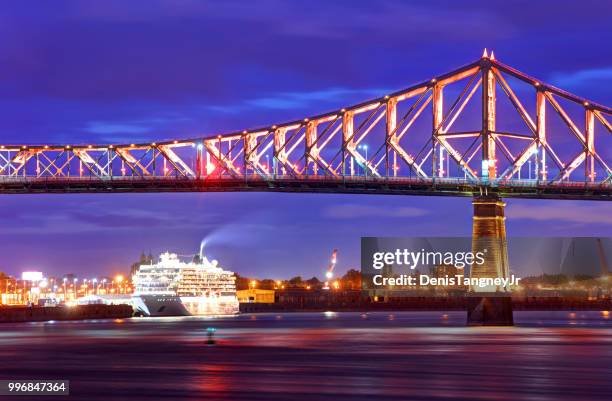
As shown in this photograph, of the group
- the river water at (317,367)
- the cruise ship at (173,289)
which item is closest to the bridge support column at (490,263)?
the river water at (317,367)

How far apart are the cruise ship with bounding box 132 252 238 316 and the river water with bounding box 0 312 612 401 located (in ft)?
242

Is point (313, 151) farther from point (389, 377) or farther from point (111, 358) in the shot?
point (389, 377)

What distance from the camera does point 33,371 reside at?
44.8 meters

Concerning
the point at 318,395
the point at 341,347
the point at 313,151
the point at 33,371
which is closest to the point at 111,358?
the point at 33,371

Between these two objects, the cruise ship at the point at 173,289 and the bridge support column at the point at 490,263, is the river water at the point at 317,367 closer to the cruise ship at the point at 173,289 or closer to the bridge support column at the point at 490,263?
the bridge support column at the point at 490,263

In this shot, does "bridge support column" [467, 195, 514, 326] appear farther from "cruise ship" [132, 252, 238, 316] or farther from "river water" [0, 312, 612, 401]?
"cruise ship" [132, 252, 238, 316]

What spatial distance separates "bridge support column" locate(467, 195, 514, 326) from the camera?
90188mm

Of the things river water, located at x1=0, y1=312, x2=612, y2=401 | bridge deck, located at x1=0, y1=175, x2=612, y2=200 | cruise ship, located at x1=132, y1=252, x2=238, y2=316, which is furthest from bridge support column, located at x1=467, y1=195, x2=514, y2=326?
cruise ship, located at x1=132, y1=252, x2=238, y2=316

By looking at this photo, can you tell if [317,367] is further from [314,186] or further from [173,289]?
[173,289]

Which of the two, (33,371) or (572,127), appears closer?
(33,371)

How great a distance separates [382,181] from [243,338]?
22501mm

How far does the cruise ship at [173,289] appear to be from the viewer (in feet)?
484

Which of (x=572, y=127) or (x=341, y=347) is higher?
(x=572, y=127)

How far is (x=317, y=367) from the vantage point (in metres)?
47.1
